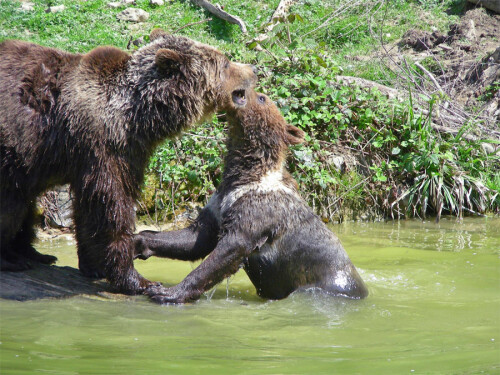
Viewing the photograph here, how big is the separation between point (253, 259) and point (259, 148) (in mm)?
1046

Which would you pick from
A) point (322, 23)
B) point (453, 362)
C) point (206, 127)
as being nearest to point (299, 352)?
point (453, 362)

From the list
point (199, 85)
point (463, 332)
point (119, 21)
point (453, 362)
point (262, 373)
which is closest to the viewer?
point (262, 373)

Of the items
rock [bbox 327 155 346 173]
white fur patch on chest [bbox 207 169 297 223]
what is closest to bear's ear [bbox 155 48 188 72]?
white fur patch on chest [bbox 207 169 297 223]

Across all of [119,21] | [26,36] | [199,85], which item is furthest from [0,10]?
[199,85]

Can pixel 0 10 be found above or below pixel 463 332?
above

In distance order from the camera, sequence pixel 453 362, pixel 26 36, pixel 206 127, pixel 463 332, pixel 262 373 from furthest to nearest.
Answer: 1. pixel 26 36
2. pixel 206 127
3. pixel 463 332
4. pixel 453 362
5. pixel 262 373

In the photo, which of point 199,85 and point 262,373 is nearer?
point 262,373

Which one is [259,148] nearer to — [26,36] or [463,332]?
[463,332]

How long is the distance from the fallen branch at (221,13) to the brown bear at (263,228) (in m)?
7.45

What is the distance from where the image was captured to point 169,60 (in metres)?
5.21

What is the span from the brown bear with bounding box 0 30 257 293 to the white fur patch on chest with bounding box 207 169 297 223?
0.80m

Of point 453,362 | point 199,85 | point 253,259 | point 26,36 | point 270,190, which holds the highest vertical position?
point 26,36

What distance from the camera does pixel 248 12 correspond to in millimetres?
14234

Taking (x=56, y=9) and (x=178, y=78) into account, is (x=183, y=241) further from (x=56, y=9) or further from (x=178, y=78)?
(x=56, y=9)
